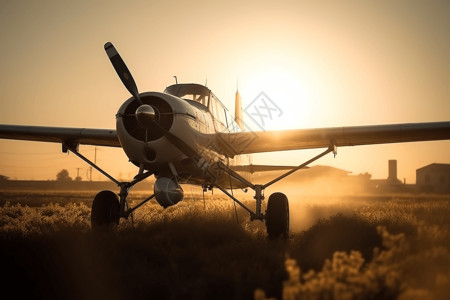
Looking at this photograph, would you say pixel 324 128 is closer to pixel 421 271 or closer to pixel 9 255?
pixel 421 271

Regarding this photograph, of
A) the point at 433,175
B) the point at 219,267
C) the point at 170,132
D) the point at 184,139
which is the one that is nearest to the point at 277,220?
the point at 184,139

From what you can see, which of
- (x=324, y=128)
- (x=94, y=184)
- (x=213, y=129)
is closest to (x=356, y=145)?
(x=324, y=128)

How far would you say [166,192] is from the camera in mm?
7871

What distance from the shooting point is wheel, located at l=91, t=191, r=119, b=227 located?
9.12m

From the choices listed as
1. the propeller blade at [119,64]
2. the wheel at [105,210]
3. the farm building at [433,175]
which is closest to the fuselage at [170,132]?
the propeller blade at [119,64]

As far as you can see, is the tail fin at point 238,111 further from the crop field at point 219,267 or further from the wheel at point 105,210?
the crop field at point 219,267

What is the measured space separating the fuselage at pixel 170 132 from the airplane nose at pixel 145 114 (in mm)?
281

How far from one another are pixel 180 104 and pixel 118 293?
14.0 feet

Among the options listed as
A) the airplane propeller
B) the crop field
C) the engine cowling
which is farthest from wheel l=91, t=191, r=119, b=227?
the airplane propeller

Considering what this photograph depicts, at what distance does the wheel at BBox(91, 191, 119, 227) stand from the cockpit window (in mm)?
2825

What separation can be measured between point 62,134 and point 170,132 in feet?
15.0

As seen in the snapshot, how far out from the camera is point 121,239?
7.02 metres

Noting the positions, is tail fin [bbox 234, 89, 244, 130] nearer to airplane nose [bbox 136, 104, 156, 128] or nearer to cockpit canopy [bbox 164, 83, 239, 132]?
cockpit canopy [bbox 164, 83, 239, 132]

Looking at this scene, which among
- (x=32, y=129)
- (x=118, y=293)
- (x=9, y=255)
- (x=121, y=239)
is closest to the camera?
(x=118, y=293)
